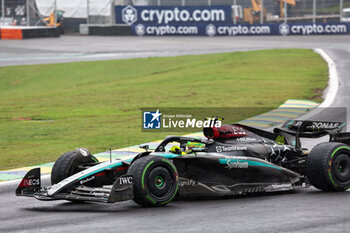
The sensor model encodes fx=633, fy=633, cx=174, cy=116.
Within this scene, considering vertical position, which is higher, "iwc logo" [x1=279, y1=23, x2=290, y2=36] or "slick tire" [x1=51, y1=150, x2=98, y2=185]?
"iwc logo" [x1=279, y1=23, x2=290, y2=36]

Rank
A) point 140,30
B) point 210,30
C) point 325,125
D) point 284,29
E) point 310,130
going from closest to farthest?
point 325,125
point 310,130
point 284,29
point 210,30
point 140,30

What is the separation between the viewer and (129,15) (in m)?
61.5

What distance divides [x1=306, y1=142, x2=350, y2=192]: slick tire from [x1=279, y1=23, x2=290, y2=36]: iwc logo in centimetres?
4826

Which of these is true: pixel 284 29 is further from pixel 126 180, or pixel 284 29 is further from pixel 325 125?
pixel 126 180

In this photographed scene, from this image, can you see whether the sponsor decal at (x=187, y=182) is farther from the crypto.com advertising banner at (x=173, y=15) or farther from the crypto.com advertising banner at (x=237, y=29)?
the crypto.com advertising banner at (x=173, y=15)

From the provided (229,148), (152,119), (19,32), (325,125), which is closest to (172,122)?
(152,119)

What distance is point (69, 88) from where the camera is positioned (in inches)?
1300

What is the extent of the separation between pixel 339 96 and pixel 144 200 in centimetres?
1666

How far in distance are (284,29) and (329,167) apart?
160 feet

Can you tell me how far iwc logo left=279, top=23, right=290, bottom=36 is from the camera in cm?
5744

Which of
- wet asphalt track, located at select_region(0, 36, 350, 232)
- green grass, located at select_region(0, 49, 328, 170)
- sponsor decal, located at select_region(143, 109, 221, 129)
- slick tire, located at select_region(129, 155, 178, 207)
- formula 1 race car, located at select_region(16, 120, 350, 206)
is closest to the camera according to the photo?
wet asphalt track, located at select_region(0, 36, 350, 232)

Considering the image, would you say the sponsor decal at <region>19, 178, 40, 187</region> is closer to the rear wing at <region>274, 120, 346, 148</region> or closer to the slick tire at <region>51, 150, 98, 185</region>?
the slick tire at <region>51, 150, 98, 185</region>

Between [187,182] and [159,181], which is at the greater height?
[159,181]

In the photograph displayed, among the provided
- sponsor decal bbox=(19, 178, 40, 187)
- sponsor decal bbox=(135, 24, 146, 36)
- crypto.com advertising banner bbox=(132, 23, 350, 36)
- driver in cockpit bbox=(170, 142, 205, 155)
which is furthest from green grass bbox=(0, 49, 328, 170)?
sponsor decal bbox=(135, 24, 146, 36)
